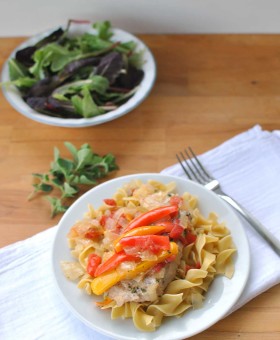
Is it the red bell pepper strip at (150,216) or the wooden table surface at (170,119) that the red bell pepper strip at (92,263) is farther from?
the wooden table surface at (170,119)

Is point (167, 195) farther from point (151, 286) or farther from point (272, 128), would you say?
point (272, 128)

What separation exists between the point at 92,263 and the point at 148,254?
0.62 feet

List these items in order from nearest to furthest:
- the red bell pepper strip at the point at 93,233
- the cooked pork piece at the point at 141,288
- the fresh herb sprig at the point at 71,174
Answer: the cooked pork piece at the point at 141,288 → the red bell pepper strip at the point at 93,233 → the fresh herb sprig at the point at 71,174

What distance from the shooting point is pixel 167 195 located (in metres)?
1.76

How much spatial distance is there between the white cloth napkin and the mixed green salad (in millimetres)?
443

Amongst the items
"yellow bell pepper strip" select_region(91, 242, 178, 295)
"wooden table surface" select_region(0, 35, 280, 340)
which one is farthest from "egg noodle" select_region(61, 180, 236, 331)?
"wooden table surface" select_region(0, 35, 280, 340)

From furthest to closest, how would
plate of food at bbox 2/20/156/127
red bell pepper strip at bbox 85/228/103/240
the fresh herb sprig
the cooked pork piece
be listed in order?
plate of food at bbox 2/20/156/127, the fresh herb sprig, red bell pepper strip at bbox 85/228/103/240, the cooked pork piece

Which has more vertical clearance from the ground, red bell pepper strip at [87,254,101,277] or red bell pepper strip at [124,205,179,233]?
red bell pepper strip at [124,205,179,233]

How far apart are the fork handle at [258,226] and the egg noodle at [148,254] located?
102 millimetres

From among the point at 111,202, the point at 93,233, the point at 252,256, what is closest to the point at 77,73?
the point at 111,202

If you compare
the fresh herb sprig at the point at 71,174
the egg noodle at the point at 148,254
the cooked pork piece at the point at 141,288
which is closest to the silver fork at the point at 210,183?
the egg noodle at the point at 148,254

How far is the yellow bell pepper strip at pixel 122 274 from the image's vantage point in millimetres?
1532

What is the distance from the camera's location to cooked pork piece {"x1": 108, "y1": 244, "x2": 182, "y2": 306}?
1.53 metres

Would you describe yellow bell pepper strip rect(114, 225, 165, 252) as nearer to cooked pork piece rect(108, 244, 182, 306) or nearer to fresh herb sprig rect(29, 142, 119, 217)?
cooked pork piece rect(108, 244, 182, 306)
